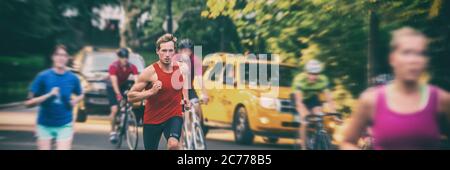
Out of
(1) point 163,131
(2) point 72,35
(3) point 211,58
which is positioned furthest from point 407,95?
(2) point 72,35

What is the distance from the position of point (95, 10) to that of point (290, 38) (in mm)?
3459

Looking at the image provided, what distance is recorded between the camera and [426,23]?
10992 mm

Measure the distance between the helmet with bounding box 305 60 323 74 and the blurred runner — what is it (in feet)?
22.5

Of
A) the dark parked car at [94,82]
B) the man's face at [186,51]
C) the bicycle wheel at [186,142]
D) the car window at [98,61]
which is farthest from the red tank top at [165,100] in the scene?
the car window at [98,61]

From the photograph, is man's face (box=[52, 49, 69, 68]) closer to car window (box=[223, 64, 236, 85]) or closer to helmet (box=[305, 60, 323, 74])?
car window (box=[223, 64, 236, 85])

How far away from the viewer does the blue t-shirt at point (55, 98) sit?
8801mm

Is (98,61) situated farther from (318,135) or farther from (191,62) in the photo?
(318,135)

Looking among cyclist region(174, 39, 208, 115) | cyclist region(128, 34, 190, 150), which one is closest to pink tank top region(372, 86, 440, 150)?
cyclist region(128, 34, 190, 150)

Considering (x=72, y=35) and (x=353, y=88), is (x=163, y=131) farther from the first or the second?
(x=72, y=35)

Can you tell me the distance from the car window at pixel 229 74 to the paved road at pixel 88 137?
0.87 m

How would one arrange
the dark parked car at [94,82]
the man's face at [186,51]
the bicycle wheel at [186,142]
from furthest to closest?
the dark parked car at [94,82], the man's face at [186,51], the bicycle wheel at [186,142]

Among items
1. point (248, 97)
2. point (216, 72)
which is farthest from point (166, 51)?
point (248, 97)

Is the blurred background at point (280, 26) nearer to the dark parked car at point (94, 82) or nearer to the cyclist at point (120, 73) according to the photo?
the cyclist at point (120, 73)

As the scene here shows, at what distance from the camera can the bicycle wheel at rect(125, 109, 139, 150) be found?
41.3ft
